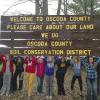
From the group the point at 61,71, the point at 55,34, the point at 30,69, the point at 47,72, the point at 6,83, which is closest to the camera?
the point at 55,34

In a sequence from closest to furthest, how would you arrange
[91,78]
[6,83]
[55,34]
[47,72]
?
[55,34], [91,78], [47,72], [6,83]

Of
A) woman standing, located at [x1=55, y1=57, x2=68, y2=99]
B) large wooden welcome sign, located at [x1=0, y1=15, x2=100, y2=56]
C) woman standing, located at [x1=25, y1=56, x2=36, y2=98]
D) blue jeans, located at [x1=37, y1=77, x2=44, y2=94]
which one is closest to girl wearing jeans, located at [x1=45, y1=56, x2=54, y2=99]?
woman standing, located at [x1=55, y1=57, x2=68, y2=99]

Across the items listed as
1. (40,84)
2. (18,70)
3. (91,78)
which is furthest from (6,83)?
(91,78)

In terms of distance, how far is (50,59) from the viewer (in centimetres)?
2219

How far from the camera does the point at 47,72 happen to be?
2241 cm

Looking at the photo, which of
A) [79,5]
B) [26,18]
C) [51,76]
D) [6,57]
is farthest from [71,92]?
Result: [79,5]

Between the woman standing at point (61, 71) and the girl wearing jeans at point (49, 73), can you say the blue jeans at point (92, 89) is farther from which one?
the girl wearing jeans at point (49, 73)

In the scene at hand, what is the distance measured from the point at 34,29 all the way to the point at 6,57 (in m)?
2.86

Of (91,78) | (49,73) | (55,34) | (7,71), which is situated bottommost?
(91,78)

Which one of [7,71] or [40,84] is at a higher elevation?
[7,71]

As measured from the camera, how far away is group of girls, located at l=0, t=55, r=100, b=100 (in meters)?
21.5

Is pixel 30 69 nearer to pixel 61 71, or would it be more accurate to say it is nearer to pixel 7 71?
pixel 7 71

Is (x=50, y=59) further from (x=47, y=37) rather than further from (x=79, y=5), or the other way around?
(x=79, y=5)

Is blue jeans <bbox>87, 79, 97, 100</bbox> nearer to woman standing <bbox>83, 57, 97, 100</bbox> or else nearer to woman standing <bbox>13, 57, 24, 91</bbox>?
woman standing <bbox>83, 57, 97, 100</bbox>
